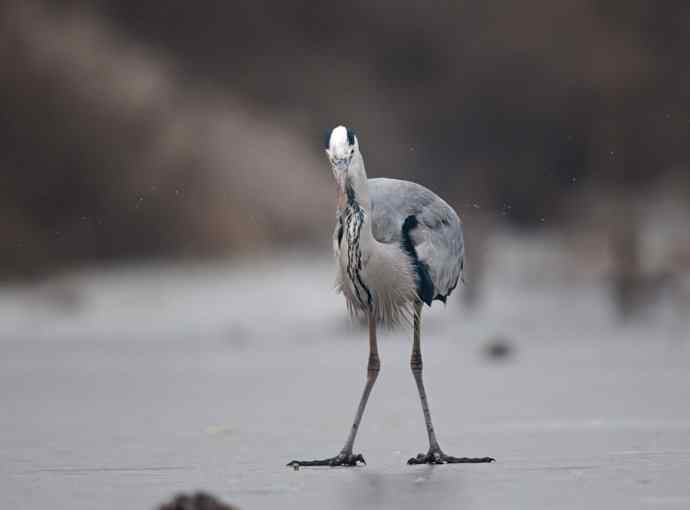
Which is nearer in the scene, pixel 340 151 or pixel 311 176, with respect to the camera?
pixel 340 151

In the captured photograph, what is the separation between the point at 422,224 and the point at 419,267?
21 cm

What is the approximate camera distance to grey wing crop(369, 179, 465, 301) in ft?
26.3

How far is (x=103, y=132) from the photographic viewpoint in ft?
77.0

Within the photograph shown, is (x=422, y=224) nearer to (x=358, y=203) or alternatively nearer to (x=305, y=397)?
(x=358, y=203)

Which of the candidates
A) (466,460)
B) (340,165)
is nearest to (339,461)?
(466,460)

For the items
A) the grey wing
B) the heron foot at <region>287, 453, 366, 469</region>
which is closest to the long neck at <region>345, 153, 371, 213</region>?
the grey wing

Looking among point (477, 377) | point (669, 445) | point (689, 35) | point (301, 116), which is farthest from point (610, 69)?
point (669, 445)

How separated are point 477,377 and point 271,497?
278 inches

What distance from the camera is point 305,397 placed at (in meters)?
12.1

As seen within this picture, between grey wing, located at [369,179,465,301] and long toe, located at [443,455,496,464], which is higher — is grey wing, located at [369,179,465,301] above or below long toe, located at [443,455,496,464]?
above

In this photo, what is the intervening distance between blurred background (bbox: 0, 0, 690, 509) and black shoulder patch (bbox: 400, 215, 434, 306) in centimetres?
591

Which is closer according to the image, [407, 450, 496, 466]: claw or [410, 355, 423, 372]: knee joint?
[407, 450, 496, 466]: claw

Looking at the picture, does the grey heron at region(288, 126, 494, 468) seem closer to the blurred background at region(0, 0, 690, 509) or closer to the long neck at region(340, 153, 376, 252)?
the long neck at region(340, 153, 376, 252)

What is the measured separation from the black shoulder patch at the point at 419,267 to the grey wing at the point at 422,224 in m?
0.01
